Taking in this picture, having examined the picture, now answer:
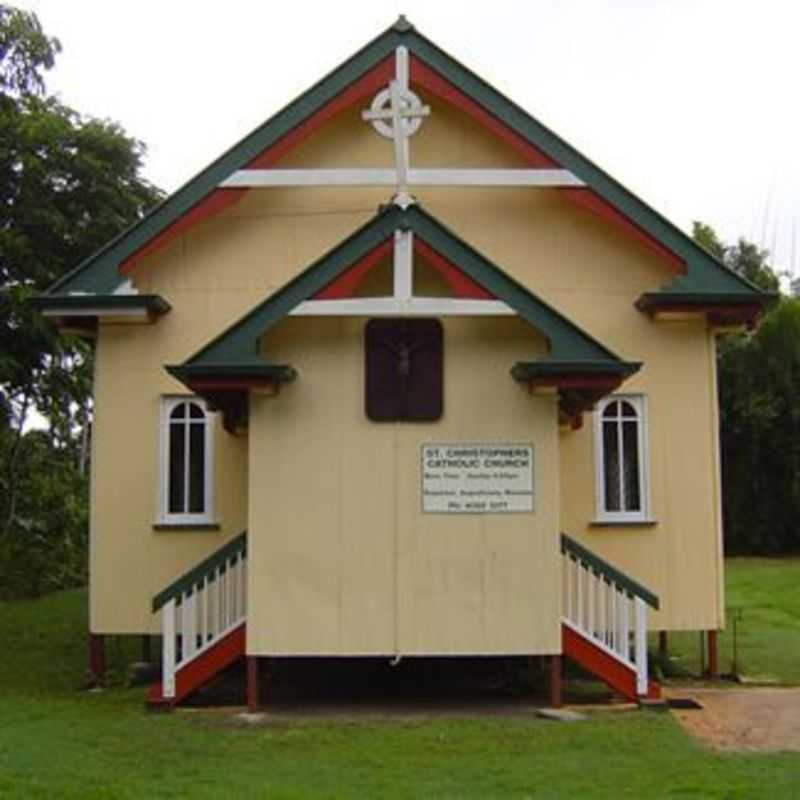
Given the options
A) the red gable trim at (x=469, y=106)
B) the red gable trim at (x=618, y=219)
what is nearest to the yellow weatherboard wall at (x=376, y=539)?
the red gable trim at (x=618, y=219)

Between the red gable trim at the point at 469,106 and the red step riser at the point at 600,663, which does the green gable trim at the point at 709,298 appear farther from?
the red step riser at the point at 600,663

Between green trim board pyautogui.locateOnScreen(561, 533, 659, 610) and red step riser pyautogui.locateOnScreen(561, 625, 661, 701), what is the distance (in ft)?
2.13

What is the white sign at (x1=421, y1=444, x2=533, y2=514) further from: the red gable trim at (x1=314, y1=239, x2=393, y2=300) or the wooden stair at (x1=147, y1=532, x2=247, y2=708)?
the wooden stair at (x1=147, y1=532, x2=247, y2=708)

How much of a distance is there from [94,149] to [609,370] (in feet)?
43.7

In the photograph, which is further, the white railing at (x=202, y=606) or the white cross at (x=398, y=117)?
the white cross at (x=398, y=117)

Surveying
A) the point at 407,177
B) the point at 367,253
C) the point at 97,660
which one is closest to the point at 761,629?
the point at 407,177

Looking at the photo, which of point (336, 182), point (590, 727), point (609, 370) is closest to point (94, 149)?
point (336, 182)

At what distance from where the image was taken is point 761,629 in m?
22.4

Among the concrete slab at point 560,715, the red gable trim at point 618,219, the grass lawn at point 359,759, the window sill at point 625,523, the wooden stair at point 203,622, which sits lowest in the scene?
the grass lawn at point 359,759

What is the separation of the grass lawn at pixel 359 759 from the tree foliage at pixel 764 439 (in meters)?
31.3

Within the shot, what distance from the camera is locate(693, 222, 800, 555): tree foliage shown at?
141ft

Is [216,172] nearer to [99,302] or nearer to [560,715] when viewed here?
[99,302]

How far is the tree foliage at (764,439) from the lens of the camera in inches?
1693

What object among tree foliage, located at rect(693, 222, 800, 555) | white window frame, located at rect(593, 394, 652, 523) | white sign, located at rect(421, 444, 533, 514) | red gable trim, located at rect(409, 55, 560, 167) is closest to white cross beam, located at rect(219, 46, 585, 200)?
red gable trim, located at rect(409, 55, 560, 167)
